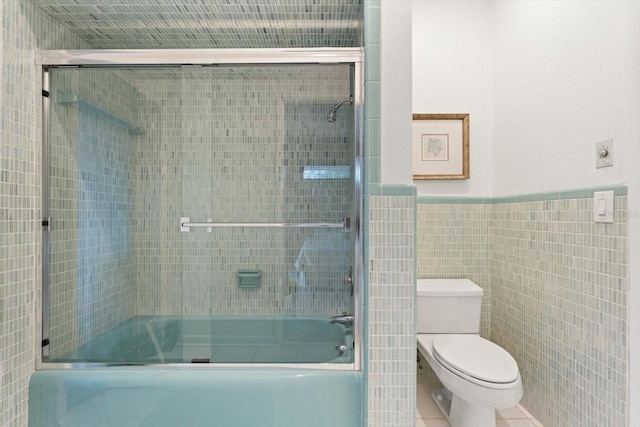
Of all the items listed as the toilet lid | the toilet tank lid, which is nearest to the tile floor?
the toilet lid

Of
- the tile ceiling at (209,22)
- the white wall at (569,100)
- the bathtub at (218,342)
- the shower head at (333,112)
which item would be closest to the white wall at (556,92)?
the white wall at (569,100)

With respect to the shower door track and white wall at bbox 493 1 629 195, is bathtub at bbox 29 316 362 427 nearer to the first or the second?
the shower door track

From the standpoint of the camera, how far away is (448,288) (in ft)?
7.02

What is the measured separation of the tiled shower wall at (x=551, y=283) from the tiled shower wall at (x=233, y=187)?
94cm

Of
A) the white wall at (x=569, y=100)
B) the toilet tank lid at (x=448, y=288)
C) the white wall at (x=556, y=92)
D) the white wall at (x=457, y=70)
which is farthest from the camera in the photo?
the white wall at (x=457, y=70)

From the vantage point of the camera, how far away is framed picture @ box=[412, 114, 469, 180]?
7.59ft

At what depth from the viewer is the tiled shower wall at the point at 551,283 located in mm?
1427

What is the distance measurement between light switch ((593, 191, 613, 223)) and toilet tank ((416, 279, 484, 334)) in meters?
0.78

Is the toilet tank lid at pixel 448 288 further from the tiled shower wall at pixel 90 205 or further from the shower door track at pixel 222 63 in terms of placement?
the tiled shower wall at pixel 90 205

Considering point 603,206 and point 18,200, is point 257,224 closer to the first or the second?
point 18,200

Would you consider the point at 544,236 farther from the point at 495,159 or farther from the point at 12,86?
the point at 12,86

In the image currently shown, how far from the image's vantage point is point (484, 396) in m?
1.54

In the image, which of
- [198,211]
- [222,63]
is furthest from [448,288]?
[222,63]

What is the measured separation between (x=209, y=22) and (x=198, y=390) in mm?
1697
